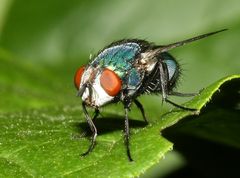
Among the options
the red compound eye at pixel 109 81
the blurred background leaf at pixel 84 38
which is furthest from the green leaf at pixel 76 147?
the blurred background leaf at pixel 84 38

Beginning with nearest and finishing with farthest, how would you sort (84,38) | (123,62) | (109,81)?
(109,81)
(123,62)
(84,38)

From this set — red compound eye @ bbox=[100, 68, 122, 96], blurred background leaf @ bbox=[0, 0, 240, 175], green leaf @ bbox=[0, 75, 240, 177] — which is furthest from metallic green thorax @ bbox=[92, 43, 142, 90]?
blurred background leaf @ bbox=[0, 0, 240, 175]

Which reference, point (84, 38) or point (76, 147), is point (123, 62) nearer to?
point (76, 147)

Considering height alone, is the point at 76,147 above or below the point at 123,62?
below

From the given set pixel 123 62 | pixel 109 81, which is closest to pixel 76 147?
pixel 109 81

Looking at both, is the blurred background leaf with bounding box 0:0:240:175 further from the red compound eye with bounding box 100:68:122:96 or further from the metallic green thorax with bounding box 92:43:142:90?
the red compound eye with bounding box 100:68:122:96

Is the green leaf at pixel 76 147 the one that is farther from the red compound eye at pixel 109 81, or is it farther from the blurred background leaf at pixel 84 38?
the blurred background leaf at pixel 84 38
